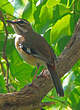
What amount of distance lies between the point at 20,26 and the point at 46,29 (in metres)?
0.93

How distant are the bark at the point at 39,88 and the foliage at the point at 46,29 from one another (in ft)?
0.33

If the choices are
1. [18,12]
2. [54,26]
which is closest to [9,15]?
[18,12]

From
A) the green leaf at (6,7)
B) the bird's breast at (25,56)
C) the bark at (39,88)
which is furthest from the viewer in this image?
the bird's breast at (25,56)

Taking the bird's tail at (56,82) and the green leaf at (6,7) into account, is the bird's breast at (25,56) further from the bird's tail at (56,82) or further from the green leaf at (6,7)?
the green leaf at (6,7)

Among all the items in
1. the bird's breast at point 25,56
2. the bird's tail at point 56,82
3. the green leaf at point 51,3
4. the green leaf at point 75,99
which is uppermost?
the green leaf at point 51,3

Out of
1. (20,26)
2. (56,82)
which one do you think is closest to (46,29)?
(56,82)

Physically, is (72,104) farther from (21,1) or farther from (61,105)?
(21,1)

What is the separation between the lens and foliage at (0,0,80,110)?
144 inches

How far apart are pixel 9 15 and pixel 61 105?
1.30 metres

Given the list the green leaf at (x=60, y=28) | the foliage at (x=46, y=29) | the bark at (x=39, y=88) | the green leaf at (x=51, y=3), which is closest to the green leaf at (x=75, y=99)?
the foliage at (x=46, y=29)

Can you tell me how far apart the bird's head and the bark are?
0.74 metres

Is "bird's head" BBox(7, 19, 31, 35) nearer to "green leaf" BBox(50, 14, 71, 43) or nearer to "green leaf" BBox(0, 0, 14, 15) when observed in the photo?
"green leaf" BBox(0, 0, 14, 15)

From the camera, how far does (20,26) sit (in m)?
4.78

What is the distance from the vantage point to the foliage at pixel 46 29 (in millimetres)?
3662
